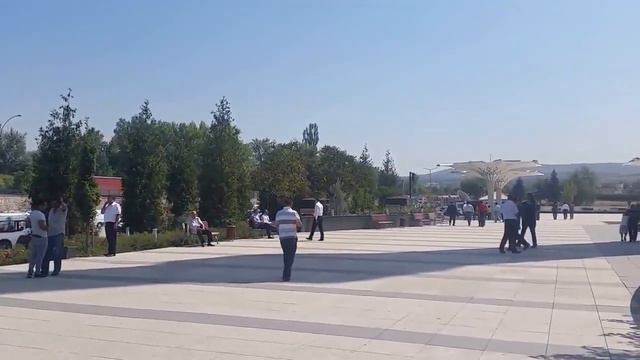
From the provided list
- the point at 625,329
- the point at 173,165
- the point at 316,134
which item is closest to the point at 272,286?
the point at 625,329

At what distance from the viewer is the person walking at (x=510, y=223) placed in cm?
2044

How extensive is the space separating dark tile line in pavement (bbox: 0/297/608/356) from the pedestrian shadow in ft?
7.59

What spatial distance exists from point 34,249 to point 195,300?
4549mm

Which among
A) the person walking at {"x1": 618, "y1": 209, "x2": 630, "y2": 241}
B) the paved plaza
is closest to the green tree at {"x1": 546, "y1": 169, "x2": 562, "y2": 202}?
the person walking at {"x1": 618, "y1": 209, "x2": 630, "y2": 241}

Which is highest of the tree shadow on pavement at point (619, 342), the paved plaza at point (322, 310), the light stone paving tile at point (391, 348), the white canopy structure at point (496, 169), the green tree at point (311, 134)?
the green tree at point (311, 134)

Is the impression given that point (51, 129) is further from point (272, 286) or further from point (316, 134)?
point (316, 134)

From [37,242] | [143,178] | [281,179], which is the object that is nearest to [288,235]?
[37,242]

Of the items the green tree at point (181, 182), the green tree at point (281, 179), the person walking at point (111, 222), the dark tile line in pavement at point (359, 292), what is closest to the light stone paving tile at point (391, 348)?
the dark tile line in pavement at point (359, 292)

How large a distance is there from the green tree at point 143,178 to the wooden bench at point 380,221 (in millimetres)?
14647

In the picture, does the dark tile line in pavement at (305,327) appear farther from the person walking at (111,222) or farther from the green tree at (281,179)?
the green tree at (281,179)

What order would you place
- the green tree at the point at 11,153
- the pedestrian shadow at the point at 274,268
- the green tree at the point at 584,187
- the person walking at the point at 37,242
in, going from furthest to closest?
the green tree at the point at 584,187, the green tree at the point at 11,153, the person walking at the point at 37,242, the pedestrian shadow at the point at 274,268

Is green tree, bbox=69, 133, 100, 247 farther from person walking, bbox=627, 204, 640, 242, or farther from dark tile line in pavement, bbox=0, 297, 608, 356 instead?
person walking, bbox=627, 204, 640, 242

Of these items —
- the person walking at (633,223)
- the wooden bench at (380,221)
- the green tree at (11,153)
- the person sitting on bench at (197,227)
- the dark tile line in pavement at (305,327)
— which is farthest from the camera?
the green tree at (11,153)

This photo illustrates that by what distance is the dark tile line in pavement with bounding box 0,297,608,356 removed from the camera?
8195 mm
